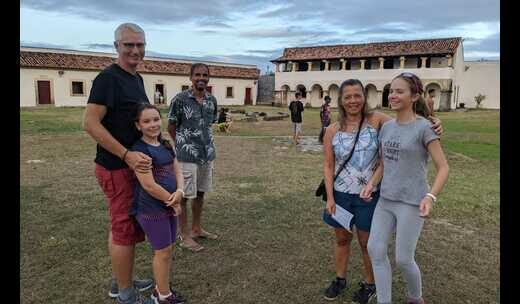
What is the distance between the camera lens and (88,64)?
31.2 metres

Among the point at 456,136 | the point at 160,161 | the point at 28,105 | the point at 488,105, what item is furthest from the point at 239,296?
the point at 488,105

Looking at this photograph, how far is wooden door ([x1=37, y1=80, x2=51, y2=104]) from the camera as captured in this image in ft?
96.2

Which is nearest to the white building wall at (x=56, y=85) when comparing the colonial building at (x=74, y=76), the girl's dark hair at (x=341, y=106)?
the colonial building at (x=74, y=76)

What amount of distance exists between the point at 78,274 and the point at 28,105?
99.4 feet

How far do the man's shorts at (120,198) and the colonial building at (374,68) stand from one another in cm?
3338

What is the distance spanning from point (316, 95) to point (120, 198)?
38.2 m

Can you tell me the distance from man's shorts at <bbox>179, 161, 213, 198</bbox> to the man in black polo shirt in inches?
41.3

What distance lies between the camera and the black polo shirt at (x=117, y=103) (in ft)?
8.51

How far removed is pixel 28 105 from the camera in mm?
29172

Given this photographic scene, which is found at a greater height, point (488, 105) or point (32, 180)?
point (488, 105)

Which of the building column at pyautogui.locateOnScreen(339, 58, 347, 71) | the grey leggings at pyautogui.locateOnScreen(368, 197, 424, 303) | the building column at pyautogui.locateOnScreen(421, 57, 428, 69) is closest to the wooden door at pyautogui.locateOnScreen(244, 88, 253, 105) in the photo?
the building column at pyautogui.locateOnScreen(339, 58, 347, 71)

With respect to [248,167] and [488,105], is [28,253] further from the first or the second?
[488,105]

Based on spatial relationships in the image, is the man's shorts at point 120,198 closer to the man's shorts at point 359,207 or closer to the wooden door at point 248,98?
the man's shorts at point 359,207

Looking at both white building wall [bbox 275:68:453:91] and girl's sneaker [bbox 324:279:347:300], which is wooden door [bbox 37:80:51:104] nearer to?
white building wall [bbox 275:68:453:91]
